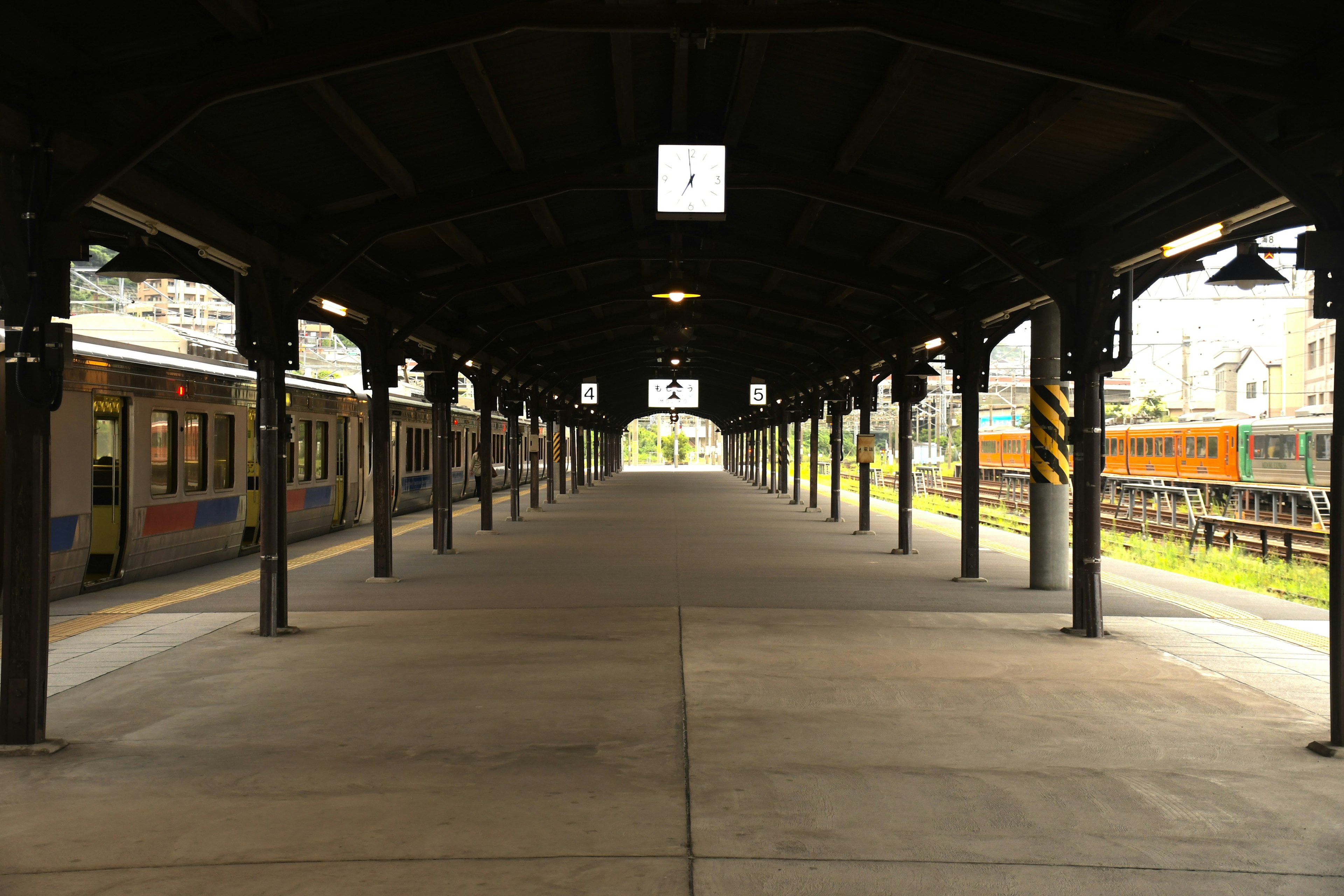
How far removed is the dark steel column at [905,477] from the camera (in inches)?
591

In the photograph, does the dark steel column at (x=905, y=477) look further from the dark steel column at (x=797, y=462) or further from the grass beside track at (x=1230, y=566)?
the dark steel column at (x=797, y=462)

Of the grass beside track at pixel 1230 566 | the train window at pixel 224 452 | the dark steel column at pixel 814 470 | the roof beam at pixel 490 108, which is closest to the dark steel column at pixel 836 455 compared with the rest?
the dark steel column at pixel 814 470

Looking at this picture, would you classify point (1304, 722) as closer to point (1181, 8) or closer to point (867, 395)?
point (1181, 8)

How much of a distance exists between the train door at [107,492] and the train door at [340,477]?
6.27m

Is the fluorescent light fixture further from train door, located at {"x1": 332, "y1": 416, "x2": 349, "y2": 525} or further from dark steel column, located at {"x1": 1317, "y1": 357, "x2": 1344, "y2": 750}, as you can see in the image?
train door, located at {"x1": 332, "y1": 416, "x2": 349, "y2": 525}

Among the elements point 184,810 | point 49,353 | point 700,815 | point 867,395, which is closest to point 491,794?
point 700,815

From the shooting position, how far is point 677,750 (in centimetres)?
540

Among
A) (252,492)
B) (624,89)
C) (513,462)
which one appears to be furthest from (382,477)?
(513,462)

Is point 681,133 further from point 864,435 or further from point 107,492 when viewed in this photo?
point 864,435

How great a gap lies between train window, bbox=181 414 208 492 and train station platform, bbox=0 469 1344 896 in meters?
1.99

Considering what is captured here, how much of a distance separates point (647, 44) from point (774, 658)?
4179mm

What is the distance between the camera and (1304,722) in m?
5.98

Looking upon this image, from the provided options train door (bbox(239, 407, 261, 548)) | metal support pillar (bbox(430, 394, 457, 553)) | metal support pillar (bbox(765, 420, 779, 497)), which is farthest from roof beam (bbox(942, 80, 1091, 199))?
metal support pillar (bbox(765, 420, 779, 497))

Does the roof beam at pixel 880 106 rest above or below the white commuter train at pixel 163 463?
above
